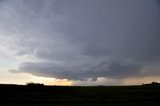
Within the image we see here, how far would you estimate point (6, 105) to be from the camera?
43.4 meters

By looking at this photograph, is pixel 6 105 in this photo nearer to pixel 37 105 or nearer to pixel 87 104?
pixel 37 105

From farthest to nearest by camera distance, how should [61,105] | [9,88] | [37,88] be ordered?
[37,88] → [9,88] → [61,105]

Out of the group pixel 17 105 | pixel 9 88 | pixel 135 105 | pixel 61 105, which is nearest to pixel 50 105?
pixel 61 105

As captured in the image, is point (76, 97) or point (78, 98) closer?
point (78, 98)

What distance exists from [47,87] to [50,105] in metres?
39.2

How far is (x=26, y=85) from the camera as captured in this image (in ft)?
271

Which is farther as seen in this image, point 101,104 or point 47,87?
point 47,87

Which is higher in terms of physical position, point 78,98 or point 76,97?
point 76,97

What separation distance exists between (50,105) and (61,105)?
1493mm

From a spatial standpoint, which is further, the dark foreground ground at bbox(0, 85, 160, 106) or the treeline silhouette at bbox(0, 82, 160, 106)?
the treeline silhouette at bbox(0, 82, 160, 106)

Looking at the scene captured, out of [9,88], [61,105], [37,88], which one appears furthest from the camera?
[37,88]

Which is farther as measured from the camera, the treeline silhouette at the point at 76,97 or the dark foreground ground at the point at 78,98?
the treeline silhouette at the point at 76,97

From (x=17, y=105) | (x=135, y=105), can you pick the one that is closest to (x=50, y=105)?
(x=17, y=105)

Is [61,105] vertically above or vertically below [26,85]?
below
